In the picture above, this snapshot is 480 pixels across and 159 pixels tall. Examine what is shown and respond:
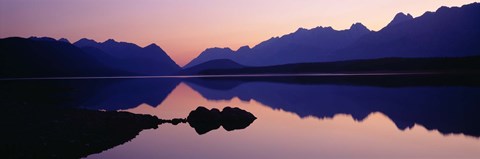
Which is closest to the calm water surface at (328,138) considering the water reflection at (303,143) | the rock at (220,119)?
the water reflection at (303,143)

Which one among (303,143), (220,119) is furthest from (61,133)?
(303,143)

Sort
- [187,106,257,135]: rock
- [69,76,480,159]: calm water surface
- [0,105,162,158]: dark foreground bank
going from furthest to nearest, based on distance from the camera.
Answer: [187,106,257,135]: rock, [69,76,480,159]: calm water surface, [0,105,162,158]: dark foreground bank

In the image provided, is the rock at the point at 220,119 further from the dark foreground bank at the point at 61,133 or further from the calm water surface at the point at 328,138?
the dark foreground bank at the point at 61,133

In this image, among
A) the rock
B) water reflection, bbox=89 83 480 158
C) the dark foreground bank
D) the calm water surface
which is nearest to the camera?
the dark foreground bank

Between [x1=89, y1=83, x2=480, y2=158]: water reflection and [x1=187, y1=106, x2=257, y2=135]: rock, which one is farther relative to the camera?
[x1=187, y1=106, x2=257, y2=135]: rock

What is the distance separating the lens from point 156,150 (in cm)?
2614

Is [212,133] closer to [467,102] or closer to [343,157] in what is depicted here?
[343,157]

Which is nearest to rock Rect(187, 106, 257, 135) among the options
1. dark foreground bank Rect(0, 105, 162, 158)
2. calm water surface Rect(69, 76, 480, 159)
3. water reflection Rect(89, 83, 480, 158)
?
calm water surface Rect(69, 76, 480, 159)

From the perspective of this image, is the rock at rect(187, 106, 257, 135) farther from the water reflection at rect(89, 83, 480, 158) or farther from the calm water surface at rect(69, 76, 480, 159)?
the water reflection at rect(89, 83, 480, 158)

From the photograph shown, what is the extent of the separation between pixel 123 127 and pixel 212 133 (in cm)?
744

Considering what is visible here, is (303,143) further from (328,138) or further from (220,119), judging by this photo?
(220,119)

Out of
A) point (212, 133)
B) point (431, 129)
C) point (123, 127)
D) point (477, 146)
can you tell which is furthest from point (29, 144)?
point (431, 129)

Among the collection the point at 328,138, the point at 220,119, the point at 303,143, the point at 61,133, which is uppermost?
the point at 328,138

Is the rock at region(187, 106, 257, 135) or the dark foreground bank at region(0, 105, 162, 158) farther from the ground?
the rock at region(187, 106, 257, 135)
